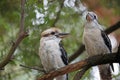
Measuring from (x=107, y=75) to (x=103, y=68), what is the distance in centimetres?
15

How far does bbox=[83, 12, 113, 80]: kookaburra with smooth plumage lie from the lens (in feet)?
15.2

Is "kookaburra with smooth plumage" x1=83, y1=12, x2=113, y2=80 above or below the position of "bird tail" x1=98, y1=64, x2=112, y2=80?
above

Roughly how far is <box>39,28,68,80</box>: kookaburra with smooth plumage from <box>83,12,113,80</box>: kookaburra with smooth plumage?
1.21 feet

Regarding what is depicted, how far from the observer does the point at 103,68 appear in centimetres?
479

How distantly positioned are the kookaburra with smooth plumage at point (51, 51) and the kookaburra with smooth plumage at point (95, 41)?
37cm

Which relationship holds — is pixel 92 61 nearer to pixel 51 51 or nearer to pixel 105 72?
pixel 105 72

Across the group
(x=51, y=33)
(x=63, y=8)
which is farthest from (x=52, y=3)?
(x=51, y=33)

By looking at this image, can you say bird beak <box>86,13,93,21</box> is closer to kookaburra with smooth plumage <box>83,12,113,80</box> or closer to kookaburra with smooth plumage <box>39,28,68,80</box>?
kookaburra with smooth plumage <box>83,12,113,80</box>

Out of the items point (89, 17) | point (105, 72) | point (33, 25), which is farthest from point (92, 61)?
point (33, 25)

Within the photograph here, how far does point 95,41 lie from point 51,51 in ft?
1.69

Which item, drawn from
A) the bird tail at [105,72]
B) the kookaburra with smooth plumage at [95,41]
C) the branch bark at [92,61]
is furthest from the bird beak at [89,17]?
the branch bark at [92,61]

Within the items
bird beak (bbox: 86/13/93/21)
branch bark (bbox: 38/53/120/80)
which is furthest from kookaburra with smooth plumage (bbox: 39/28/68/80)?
branch bark (bbox: 38/53/120/80)

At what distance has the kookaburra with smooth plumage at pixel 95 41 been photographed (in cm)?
463

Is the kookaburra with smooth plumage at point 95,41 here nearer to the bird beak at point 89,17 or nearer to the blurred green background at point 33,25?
the bird beak at point 89,17
